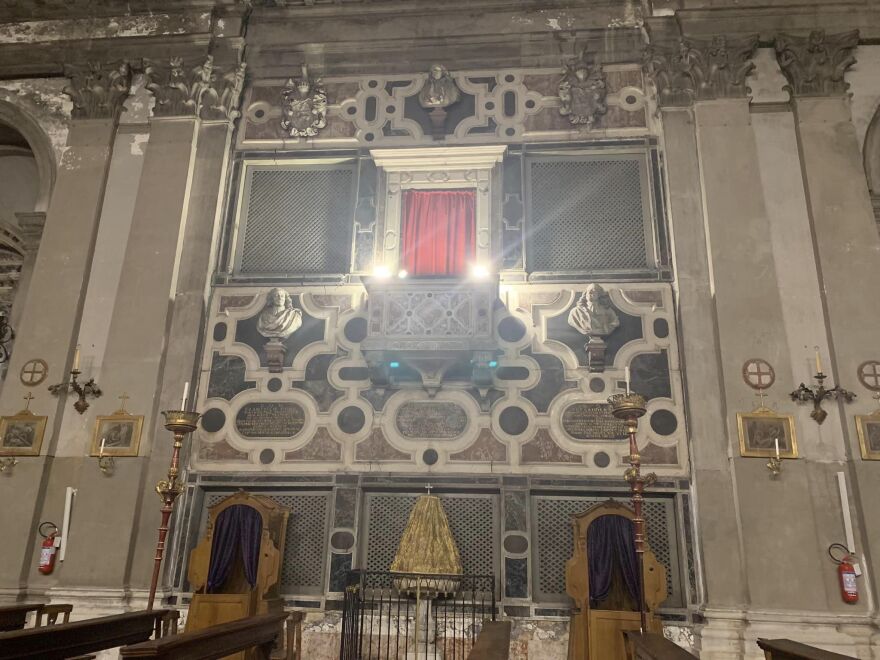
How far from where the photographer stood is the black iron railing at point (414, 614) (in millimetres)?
7414

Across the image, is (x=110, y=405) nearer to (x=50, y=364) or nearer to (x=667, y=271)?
(x=50, y=364)

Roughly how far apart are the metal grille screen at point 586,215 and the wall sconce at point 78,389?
5.32m

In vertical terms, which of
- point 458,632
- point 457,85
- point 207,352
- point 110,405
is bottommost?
point 458,632

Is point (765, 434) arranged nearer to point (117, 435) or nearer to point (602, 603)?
point (602, 603)

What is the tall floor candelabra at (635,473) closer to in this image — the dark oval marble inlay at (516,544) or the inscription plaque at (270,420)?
the dark oval marble inlay at (516,544)

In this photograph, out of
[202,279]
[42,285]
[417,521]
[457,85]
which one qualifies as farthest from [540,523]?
[42,285]

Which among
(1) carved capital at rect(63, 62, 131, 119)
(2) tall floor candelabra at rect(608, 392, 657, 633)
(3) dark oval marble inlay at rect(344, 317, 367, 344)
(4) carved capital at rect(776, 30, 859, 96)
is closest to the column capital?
(1) carved capital at rect(63, 62, 131, 119)

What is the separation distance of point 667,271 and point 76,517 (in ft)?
23.8

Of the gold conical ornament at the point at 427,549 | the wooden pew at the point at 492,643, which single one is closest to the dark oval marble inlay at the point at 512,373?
the gold conical ornament at the point at 427,549

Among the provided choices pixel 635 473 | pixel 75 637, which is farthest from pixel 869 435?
pixel 75 637

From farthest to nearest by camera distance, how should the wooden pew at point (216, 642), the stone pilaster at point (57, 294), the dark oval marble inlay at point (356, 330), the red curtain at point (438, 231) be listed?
1. the red curtain at point (438, 231)
2. the dark oval marble inlay at point (356, 330)
3. the stone pilaster at point (57, 294)
4. the wooden pew at point (216, 642)

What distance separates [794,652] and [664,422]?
3.93 meters

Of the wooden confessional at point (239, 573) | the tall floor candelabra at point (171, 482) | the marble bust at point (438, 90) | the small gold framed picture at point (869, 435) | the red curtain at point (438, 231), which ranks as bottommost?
the wooden confessional at point (239, 573)

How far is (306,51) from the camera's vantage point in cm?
1040
